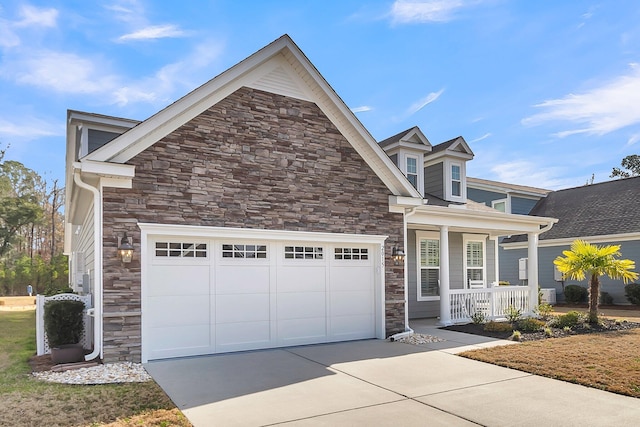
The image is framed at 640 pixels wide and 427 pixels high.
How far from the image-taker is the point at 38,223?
33.4 metres

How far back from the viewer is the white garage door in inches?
332

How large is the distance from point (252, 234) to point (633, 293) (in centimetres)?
1664

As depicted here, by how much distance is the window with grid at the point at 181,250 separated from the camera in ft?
27.9

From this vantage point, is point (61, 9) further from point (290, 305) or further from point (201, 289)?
point (290, 305)

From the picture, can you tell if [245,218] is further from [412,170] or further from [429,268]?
[429,268]

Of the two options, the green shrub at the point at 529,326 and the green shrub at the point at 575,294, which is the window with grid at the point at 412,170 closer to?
the green shrub at the point at 529,326

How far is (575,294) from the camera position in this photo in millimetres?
20406

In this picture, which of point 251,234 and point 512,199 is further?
point 512,199

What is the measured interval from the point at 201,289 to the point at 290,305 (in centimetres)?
193

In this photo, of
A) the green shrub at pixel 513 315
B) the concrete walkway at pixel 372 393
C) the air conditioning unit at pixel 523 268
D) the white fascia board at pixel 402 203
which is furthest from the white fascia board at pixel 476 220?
the air conditioning unit at pixel 523 268

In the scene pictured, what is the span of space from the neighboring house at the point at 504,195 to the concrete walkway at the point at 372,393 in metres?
16.4

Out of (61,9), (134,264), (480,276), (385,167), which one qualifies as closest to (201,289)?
(134,264)

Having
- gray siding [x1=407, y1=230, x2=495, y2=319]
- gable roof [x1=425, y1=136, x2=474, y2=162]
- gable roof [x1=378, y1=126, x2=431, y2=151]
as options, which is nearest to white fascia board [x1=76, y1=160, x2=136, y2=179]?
gable roof [x1=378, y1=126, x2=431, y2=151]

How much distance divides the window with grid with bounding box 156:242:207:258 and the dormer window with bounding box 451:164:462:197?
9180 millimetres
